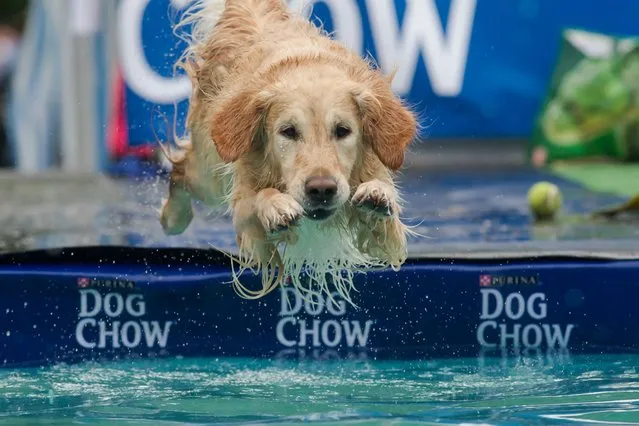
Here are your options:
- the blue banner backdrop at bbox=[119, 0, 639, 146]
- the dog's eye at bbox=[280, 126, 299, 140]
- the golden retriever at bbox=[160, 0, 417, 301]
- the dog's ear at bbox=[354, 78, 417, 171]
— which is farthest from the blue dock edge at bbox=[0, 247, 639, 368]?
the blue banner backdrop at bbox=[119, 0, 639, 146]

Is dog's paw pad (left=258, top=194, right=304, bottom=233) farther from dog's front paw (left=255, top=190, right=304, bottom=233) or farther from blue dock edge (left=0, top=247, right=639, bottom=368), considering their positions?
blue dock edge (left=0, top=247, right=639, bottom=368)

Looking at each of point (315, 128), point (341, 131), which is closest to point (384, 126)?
point (341, 131)

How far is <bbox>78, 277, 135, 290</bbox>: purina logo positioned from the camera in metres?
4.38

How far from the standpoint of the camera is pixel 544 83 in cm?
908

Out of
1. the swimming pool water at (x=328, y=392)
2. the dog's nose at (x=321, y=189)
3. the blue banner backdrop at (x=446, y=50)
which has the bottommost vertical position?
the swimming pool water at (x=328, y=392)

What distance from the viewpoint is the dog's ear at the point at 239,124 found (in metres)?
3.92

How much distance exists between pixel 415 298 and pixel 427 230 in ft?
4.00

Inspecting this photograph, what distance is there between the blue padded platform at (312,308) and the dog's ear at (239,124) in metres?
0.62

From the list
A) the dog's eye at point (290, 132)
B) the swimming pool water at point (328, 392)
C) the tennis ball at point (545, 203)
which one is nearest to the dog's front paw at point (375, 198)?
the dog's eye at point (290, 132)

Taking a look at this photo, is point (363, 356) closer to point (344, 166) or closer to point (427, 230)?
point (344, 166)

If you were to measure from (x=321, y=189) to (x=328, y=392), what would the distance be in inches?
29.3

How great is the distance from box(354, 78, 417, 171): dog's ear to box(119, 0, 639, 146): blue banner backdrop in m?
4.43

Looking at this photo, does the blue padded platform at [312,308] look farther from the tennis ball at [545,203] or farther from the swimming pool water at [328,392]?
the tennis ball at [545,203]

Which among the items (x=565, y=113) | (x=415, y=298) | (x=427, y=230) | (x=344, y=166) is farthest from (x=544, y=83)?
(x=344, y=166)
